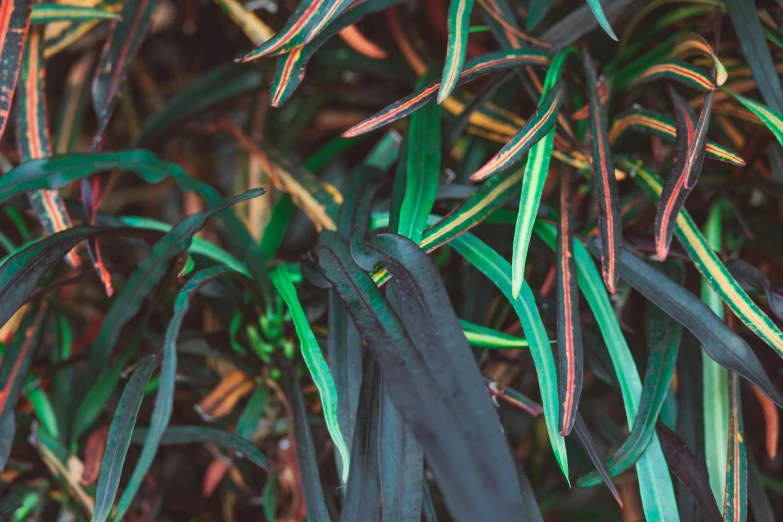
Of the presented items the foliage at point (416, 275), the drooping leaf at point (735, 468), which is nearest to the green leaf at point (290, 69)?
the foliage at point (416, 275)

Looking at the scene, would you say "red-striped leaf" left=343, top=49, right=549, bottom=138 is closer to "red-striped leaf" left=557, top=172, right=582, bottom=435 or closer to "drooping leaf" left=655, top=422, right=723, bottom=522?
"red-striped leaf" left=557, top=172, right=582, bottom=435

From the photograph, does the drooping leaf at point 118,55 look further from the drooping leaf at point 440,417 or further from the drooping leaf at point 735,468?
the drooping leaf at point 735,468

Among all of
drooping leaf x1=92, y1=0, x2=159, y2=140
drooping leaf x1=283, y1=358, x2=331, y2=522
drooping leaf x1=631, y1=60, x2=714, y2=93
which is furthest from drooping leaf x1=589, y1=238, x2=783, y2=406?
drooping leaf x1=92, y1=0, x2=159, y2=140

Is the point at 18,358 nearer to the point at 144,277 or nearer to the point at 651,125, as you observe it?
the point at 144,277

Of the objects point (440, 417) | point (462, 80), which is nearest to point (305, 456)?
point (440, 417)

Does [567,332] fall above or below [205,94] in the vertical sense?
below

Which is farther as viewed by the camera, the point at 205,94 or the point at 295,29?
the point at 205,94
